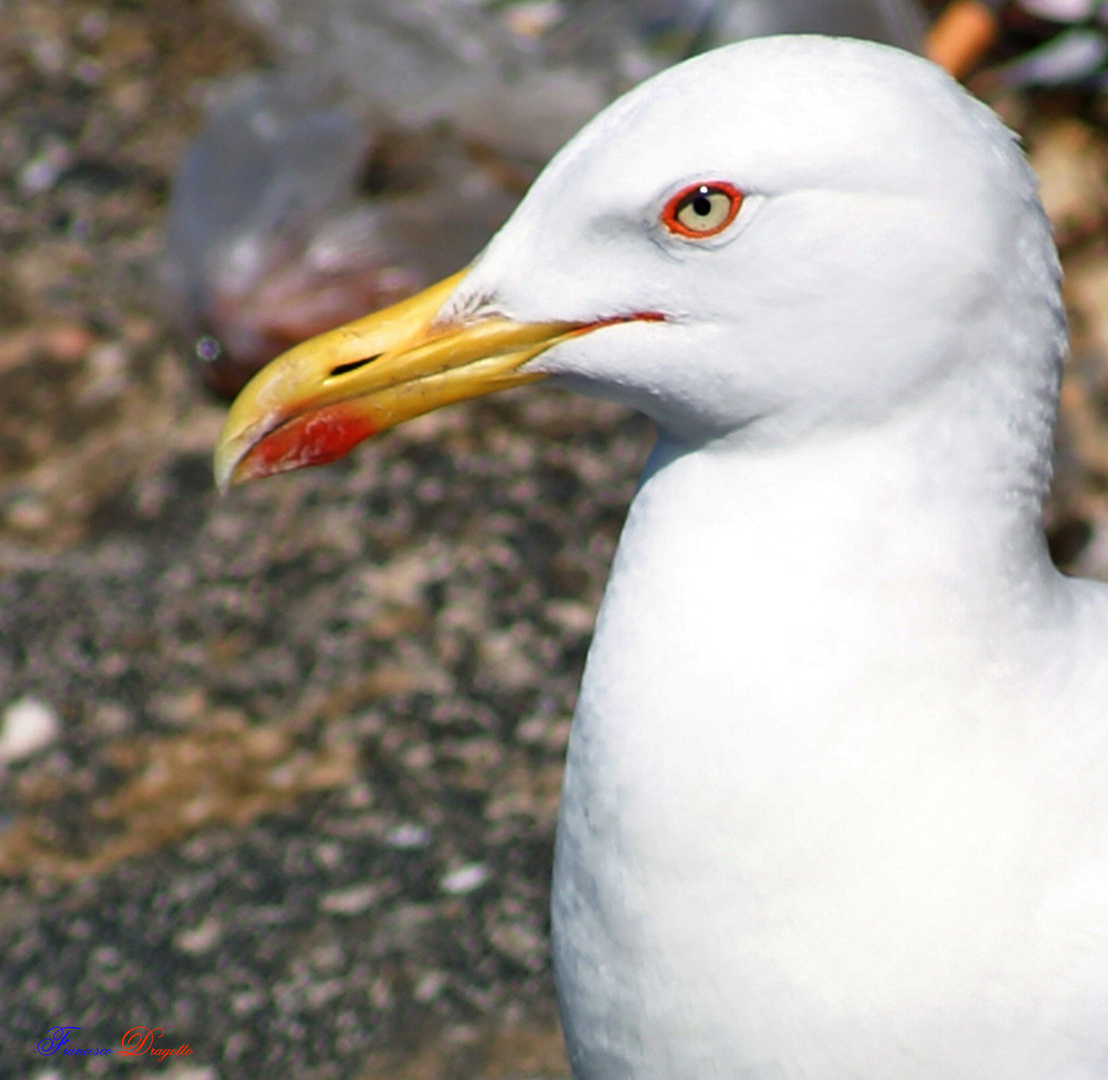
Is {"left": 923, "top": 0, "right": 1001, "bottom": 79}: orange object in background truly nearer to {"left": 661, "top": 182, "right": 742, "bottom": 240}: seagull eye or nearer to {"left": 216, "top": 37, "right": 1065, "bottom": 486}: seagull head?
{"left": 216, "top": 37, "right": 1065, "bottom": 486}: seagull head

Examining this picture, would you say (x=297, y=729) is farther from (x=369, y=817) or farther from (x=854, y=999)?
(x=854, y=999)

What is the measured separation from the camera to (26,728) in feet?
9.22

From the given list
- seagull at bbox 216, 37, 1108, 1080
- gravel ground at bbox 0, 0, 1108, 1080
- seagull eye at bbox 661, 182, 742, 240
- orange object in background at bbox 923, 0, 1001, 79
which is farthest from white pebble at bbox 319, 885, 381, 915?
orange object in background at bbox 923, 0, 1001, 79

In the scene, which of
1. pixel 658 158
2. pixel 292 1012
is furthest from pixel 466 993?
pixel 658 158

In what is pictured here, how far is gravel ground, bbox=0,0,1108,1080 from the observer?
2352 mm

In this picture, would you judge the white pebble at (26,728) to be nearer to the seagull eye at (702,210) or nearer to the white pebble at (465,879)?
the white pebble at (465,879)

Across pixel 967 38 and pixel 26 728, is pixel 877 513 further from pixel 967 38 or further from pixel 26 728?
pixel 967 38

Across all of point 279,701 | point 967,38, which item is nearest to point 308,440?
point 279,701

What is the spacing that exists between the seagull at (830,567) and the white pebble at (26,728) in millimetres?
1466

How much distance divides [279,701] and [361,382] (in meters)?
1.31

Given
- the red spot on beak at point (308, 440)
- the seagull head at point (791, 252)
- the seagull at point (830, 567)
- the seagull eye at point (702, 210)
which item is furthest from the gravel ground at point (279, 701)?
the seagull eye at point (702, 210)

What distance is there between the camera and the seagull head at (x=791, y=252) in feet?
4.56

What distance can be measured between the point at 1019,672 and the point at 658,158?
544 mm

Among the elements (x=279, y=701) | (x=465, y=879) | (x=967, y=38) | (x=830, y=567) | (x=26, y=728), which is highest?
(x=830, y=567)
